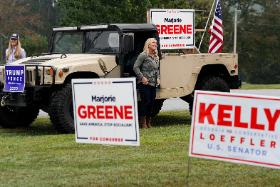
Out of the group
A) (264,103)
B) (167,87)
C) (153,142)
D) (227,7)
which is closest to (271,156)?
(264,103)

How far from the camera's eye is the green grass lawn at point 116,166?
25.4 ft

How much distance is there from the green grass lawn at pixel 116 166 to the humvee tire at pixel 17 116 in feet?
7.60

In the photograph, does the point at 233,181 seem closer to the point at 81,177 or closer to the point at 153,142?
the point at 81,177

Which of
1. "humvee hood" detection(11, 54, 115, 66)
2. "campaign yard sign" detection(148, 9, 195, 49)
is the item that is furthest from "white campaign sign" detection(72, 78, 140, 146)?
"campaign yard sign" detection(148, 9, 195, 49)

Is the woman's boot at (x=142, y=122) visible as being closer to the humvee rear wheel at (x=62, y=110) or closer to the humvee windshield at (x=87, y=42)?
the humvee windshield at (x=87, y=42)

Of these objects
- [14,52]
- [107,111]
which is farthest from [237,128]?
[14,52]

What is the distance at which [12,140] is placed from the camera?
11750 mm

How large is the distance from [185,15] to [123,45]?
165 inches

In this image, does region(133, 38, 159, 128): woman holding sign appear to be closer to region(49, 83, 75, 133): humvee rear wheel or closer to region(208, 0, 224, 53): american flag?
region(49, 83, 75, 133): humvee rear wheel

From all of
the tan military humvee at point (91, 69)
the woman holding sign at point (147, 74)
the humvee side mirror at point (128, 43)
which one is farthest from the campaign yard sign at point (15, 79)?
the woman holding sign at point (147, 74)

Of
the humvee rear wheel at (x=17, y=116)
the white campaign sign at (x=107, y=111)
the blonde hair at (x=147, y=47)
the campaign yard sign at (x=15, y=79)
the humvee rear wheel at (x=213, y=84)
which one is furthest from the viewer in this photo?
the humvee rear wheel at (x=213, y=84)

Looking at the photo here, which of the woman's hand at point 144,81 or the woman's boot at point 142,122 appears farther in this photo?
the woman's boot at point 142,122

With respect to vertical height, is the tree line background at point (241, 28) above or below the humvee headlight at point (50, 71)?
below

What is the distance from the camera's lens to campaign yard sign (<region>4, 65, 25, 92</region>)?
1238 centimetres
